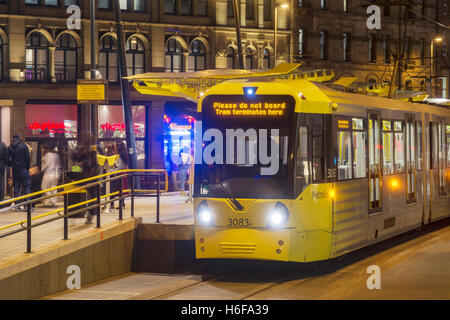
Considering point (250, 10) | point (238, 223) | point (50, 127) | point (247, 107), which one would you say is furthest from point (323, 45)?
point (238, 223)

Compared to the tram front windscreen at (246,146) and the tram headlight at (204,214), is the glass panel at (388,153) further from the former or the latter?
the tram headlight at (204,214)

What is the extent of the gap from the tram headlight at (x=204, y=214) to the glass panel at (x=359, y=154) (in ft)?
10.5

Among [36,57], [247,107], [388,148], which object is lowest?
[388,148]

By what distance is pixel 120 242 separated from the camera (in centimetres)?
1731

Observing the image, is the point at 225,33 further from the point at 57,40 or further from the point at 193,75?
the point at 193,75

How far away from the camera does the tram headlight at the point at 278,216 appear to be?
14859mm

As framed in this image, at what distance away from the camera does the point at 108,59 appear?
41125 mm

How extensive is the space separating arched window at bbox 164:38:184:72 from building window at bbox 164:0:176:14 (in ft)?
4.34

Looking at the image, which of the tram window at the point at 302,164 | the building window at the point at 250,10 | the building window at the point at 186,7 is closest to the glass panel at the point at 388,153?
the tram window at the point at 302,164

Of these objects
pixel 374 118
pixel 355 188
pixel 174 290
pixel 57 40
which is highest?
pixel 57 40

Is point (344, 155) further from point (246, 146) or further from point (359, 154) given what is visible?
point (246, 146)

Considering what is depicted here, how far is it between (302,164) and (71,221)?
475 centimetres

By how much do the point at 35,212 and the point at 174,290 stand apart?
A: 6355 mm

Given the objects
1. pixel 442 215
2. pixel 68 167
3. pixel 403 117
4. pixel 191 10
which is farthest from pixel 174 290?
pixel 191 10
